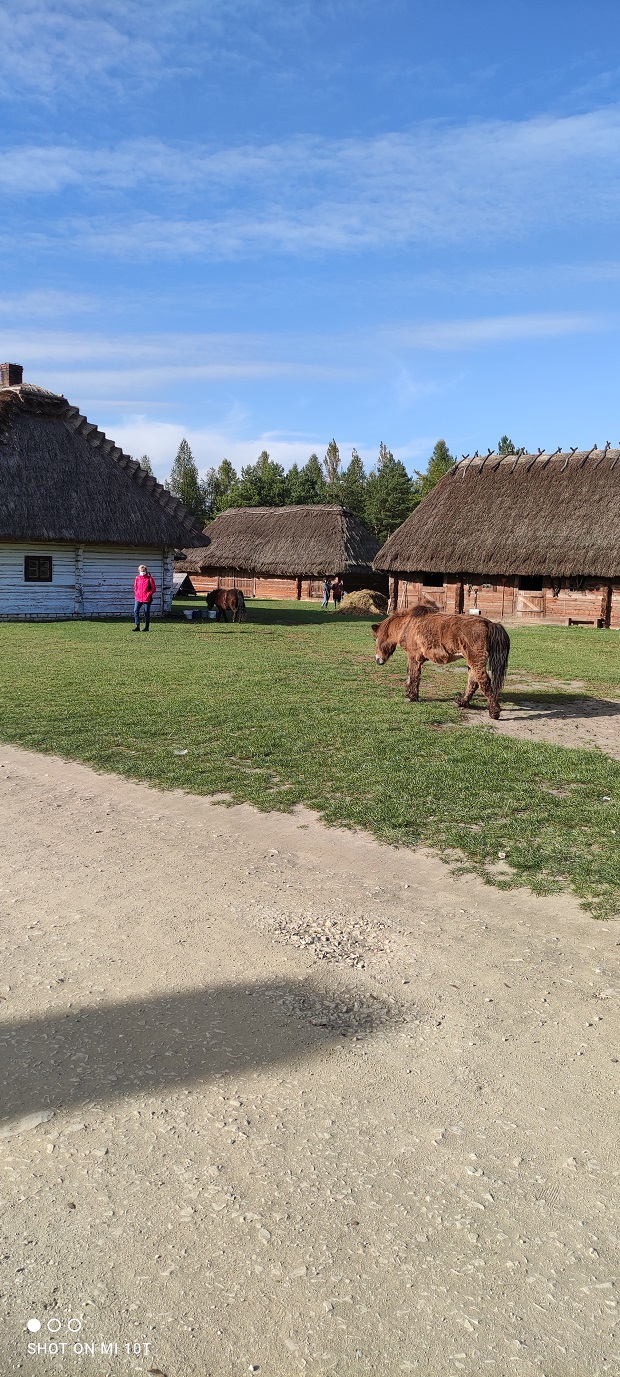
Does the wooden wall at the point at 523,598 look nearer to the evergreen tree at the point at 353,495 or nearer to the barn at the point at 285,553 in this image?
the barn at the point at 285,553

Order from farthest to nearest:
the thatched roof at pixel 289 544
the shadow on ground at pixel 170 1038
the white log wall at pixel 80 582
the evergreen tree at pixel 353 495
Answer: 1. the evergreen tree at pixel 353 495
2. the thatched roof at pixel 289 544
3. the white log wall at pixel 80 582
4. the shadow on ground at pixel 170 1038

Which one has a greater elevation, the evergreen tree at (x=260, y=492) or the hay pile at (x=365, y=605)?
the evergreen tree at (x=260, y=492)

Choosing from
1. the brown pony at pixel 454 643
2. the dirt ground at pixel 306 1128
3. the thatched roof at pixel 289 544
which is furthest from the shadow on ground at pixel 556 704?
Result: the thatched roof at pixel 289 544

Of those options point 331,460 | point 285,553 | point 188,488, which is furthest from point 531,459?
point 331,460

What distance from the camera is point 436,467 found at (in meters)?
70.7

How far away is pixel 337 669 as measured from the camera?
50.6 feet

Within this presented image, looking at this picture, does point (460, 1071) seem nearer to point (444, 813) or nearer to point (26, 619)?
point (444, 813)

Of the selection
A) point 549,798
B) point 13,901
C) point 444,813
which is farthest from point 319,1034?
point 549,798

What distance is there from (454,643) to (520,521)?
21500 mm

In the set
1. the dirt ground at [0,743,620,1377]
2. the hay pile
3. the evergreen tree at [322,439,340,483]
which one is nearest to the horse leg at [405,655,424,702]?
the dirt ground at [0,743,620,1377]

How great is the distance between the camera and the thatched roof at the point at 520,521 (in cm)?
2950

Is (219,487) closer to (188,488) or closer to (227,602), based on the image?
(188,488)

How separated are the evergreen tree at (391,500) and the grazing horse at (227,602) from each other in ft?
138

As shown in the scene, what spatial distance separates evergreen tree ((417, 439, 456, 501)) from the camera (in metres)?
70.2
